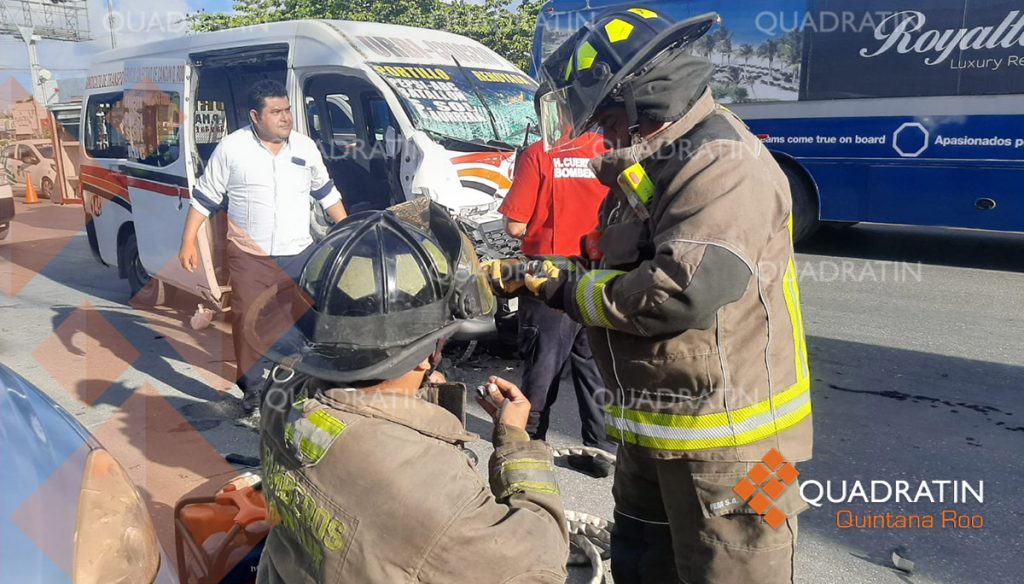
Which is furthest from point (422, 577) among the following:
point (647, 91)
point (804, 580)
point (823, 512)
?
point (823, 512)

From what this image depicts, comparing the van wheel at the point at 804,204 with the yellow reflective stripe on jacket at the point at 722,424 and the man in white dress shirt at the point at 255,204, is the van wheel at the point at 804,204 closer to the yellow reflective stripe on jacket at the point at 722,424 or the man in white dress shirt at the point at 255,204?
the man in white dress shirt at the point at 255,204

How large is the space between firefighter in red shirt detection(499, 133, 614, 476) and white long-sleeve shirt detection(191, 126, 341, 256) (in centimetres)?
151

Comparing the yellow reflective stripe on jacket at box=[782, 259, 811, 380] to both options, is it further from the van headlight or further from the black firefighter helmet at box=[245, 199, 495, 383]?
the van headlight

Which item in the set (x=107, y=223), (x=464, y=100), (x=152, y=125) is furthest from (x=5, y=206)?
(x=464, y=100)

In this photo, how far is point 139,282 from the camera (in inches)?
296

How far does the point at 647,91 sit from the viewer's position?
6.36 ft

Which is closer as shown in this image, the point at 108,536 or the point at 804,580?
the point at 108,536

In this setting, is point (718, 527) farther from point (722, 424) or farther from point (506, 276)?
point (506, 276)

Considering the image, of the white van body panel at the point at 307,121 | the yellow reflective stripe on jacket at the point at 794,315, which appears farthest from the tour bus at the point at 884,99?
the yellow reflective stripe on jacket at the point at 794,315

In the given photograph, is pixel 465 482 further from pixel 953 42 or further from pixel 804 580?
pixel 953 42

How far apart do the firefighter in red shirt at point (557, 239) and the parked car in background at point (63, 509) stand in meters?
2.31

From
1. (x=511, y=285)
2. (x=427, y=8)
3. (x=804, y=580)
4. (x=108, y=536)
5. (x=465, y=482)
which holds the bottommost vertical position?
(x=804, y=580)

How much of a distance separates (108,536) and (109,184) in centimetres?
655

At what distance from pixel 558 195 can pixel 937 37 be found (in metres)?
6.30
